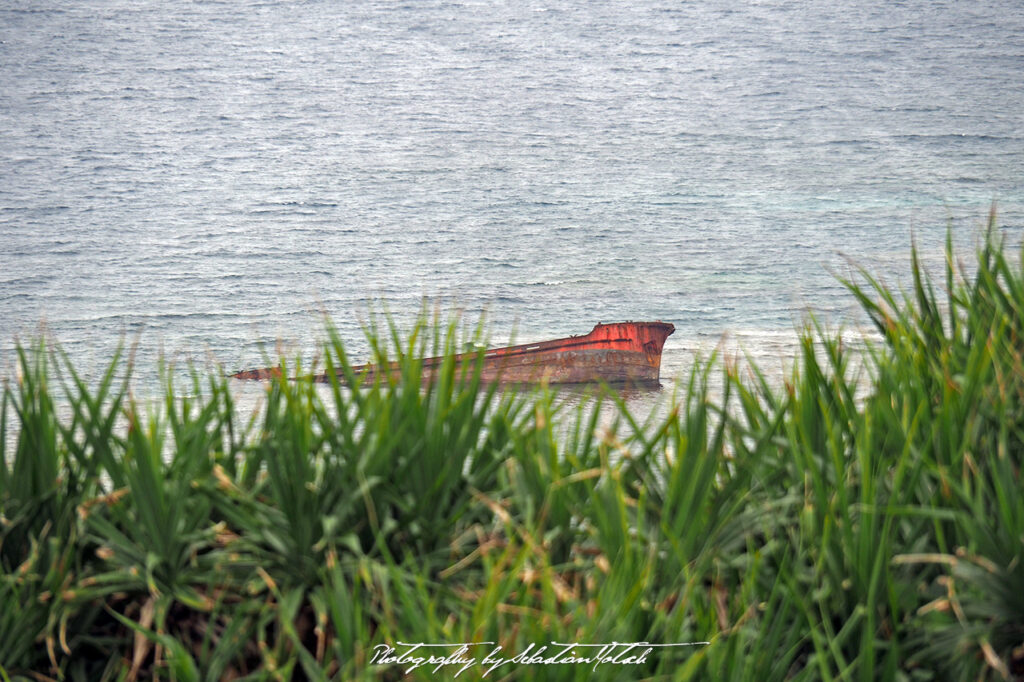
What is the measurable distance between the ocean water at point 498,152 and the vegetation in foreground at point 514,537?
2.77 meters

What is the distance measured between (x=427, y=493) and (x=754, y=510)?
35cm

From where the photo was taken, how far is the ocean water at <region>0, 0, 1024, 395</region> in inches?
166

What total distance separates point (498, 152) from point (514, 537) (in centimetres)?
414

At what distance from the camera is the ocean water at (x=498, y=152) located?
422cm

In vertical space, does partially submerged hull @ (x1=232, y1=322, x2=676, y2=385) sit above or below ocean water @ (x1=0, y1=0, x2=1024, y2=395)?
below

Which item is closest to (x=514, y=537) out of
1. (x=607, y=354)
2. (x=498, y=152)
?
(x=607, y=354)

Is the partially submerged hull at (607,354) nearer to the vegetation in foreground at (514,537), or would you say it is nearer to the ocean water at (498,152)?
the ocean water at (498,152)

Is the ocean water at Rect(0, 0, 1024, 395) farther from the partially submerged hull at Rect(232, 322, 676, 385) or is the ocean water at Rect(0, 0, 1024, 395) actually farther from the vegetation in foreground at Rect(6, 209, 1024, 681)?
the vegetation in foreground at Rect(6, 209, 1024, 681)

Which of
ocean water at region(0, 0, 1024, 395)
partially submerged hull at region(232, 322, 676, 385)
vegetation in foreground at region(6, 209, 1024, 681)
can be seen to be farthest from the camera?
ocean water at region(0, 0, 1024, 395)

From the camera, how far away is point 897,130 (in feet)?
17.1

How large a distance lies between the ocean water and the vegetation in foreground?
9.08ft

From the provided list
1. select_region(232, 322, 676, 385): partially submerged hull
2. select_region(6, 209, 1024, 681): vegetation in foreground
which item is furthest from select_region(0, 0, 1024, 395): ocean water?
select_region(6, 209, 1024, 681): vegetation in foreground

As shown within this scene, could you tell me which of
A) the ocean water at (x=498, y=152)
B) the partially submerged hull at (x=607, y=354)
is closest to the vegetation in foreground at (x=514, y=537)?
the partially submerged hull at (x=607, y=354)

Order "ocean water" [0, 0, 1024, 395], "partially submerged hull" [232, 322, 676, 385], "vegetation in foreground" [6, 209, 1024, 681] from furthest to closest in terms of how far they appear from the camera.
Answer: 1. "ocean water" [0, 0, 1024, 395]
2. "partially submerged hull" [232, 322, 676, 385]
3. "vegetation in foreground" [6, 209, 1024, 681]
